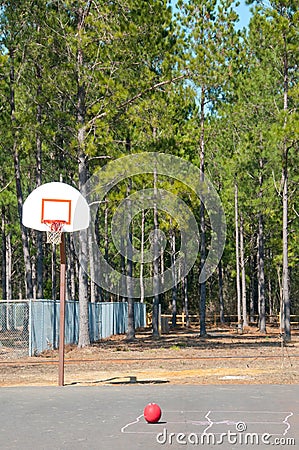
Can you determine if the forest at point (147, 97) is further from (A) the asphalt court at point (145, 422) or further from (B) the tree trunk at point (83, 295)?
(A) the asphalt court at point (145, 422)

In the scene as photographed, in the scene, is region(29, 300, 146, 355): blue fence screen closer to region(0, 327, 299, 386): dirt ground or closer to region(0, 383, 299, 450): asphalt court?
region(0, 327, 299, 386): dirt ground

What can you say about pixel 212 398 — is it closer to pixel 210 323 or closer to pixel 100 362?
pixel 100 362

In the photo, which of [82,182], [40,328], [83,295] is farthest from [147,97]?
[40,328]

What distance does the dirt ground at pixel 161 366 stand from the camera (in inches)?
798

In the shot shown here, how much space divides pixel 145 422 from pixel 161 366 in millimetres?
12211

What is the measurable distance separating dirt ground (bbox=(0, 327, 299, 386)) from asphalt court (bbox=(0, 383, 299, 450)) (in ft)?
7.12

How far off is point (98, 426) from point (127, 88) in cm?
2125

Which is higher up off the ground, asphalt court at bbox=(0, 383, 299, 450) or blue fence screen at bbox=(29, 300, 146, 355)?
blue fence screen at bbox=(29, 300, 146, 355)

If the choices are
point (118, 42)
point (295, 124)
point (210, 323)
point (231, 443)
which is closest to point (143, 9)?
point (118, 42)

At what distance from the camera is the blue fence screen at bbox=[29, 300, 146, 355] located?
95.2 ft

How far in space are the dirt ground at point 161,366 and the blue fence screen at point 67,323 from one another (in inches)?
25.2

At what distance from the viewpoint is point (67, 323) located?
33656mm

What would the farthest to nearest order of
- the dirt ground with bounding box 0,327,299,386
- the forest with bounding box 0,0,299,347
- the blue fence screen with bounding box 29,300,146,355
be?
the forest with bounding box 0,0,299,347
the blue fence screen with bounding box 29,300,146,355
the dirt ground with bounding box 0,327,299,386

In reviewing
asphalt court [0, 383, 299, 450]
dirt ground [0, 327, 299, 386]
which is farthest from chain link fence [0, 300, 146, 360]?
asphalt court [0, 383, 299, 450]
